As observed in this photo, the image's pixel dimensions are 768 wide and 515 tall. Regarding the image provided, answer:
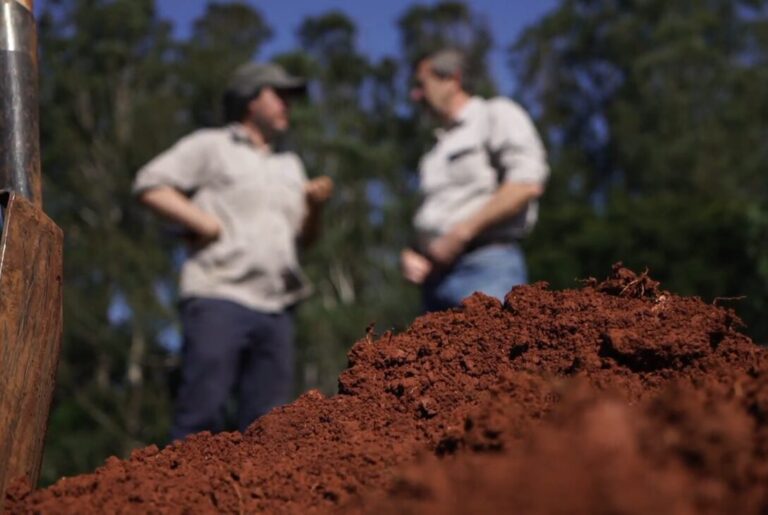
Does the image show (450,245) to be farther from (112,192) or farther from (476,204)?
(112,192)

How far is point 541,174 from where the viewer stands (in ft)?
12.5

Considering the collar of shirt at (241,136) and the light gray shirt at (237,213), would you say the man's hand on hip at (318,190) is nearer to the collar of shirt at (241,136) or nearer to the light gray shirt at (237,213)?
the light gray shirt at (237,213)

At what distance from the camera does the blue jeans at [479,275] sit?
3713mm

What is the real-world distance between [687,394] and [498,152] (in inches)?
112

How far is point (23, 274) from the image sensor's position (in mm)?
1716

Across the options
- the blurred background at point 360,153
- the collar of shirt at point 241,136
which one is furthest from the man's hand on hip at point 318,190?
the blurred background at point 360,153

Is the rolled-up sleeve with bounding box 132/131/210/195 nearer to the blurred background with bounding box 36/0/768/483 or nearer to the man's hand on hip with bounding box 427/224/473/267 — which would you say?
the man's hand on hip with bounding box 427/224/473/267

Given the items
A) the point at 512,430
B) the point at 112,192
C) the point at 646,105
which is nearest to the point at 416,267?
the point at 512,430

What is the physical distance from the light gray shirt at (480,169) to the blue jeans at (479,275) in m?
0.08

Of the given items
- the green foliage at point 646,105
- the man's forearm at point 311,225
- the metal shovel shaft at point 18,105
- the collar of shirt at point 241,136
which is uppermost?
the green foliage at point 646,105

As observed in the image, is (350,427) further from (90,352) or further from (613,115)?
(613,115)

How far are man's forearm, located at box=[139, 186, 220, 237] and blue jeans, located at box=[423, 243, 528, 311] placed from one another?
1.10 meters

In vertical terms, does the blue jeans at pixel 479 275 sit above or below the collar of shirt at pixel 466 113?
below

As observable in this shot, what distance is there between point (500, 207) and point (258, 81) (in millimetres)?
1624
